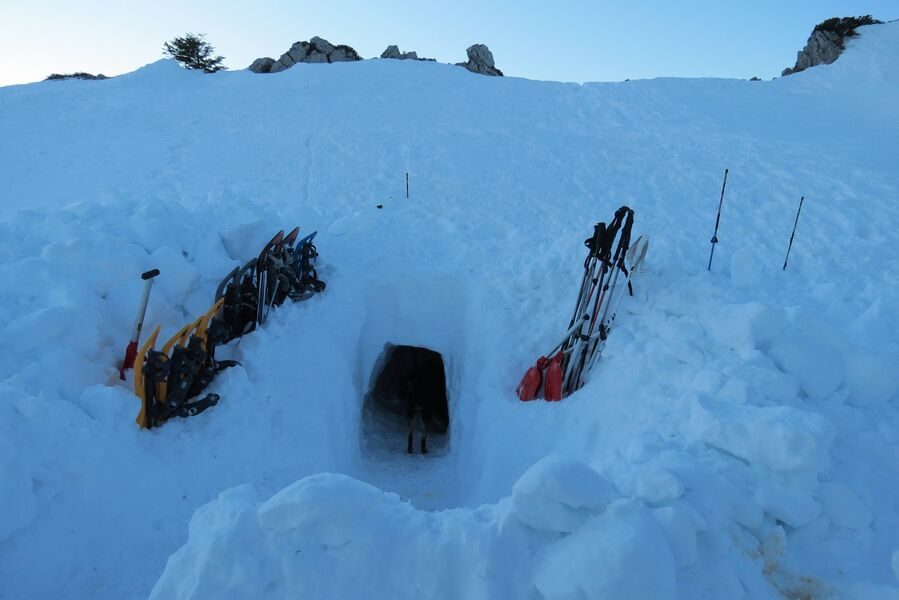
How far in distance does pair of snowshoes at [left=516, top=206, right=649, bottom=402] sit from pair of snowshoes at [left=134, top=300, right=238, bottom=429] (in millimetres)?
3270

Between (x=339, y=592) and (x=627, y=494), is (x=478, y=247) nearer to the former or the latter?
(x=627, y=494)

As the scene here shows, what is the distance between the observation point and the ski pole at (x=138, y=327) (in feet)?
17.3

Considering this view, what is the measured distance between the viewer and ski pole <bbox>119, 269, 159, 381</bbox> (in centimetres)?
529

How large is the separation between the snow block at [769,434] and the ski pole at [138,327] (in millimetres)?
4815

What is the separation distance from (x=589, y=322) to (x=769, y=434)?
2703mm

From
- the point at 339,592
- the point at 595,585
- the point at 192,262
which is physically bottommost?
the point at 339,592

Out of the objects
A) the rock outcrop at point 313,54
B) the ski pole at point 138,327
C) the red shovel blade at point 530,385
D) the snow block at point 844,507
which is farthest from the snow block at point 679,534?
the rock outcrop at point 313,54

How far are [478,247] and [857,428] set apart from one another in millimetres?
5234

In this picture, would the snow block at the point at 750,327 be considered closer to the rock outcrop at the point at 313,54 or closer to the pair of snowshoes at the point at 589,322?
the pair of snowshoes at the point at 589,322

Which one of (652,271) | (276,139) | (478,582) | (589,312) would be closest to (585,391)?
(589,312)

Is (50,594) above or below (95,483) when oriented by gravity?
below

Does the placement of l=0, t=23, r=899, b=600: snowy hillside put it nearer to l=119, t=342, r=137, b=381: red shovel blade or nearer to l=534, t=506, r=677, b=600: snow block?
l=534, t=506, r=677, b=600: snow block

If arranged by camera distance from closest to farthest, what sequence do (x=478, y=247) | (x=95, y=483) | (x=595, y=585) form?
(x=595, y=585) < (x=95, y=483) < (x=478, y=247)

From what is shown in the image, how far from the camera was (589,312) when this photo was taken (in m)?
6.54
